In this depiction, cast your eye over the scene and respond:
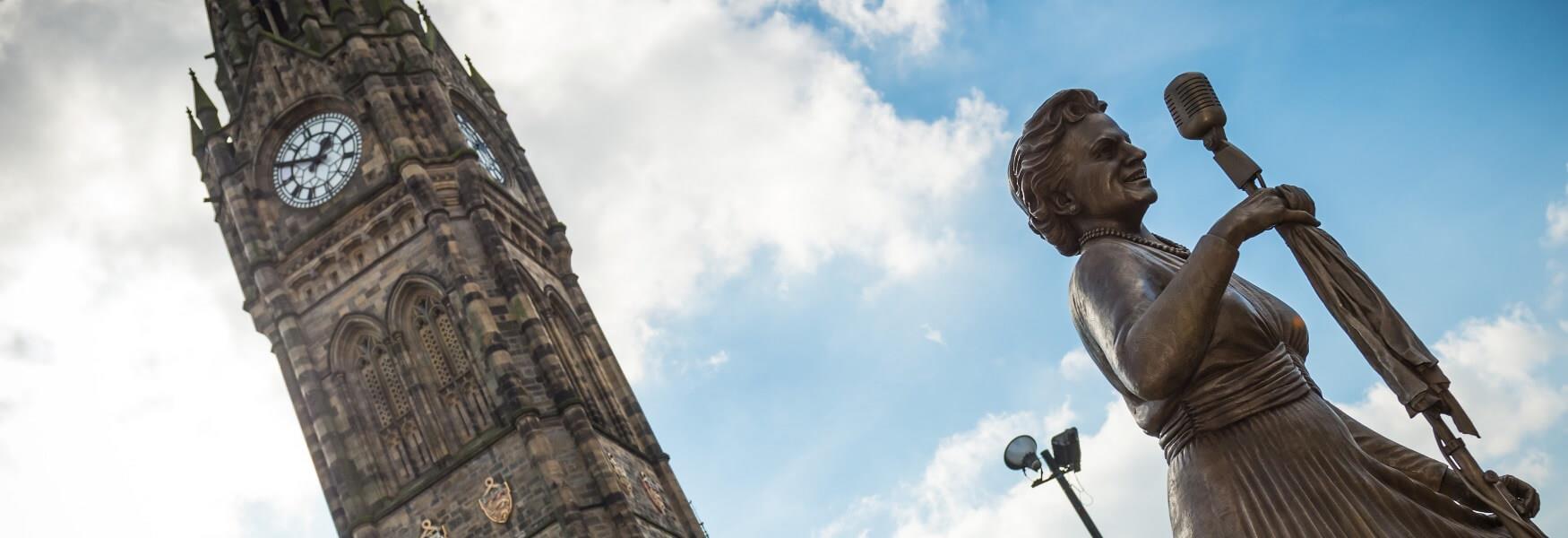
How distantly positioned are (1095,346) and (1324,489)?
630mm

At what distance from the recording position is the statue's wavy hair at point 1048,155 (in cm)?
362

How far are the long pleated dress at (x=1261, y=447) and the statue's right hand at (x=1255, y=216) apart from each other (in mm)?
202

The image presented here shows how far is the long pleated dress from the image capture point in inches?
121

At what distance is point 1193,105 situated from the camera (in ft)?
11.2

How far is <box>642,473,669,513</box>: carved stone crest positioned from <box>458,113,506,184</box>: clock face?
7.76m

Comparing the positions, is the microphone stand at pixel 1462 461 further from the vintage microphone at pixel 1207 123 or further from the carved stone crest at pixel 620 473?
the carved stone crest at pixel 620 473

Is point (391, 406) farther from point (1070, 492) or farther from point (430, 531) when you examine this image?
point (1070, 492)

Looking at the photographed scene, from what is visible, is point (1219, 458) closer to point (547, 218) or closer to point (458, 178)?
point (458, 178)

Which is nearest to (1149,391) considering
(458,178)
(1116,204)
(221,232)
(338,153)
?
(1116,204)

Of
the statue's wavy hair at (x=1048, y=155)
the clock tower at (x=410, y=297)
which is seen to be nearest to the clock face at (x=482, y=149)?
the clock tower at (x=410, y=297)

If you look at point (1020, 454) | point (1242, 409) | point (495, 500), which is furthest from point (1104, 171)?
point (495, 500)

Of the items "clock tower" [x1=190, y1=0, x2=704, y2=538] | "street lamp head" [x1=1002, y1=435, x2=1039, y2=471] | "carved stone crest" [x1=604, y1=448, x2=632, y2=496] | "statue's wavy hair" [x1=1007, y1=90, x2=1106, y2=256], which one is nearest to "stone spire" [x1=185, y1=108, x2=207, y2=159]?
"clock tower" [x1=190, y1=0, x2=704, y2=538]

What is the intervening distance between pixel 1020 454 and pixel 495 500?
15618 millimetres

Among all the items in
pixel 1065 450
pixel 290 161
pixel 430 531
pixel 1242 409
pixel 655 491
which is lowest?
pixel 1242 409
